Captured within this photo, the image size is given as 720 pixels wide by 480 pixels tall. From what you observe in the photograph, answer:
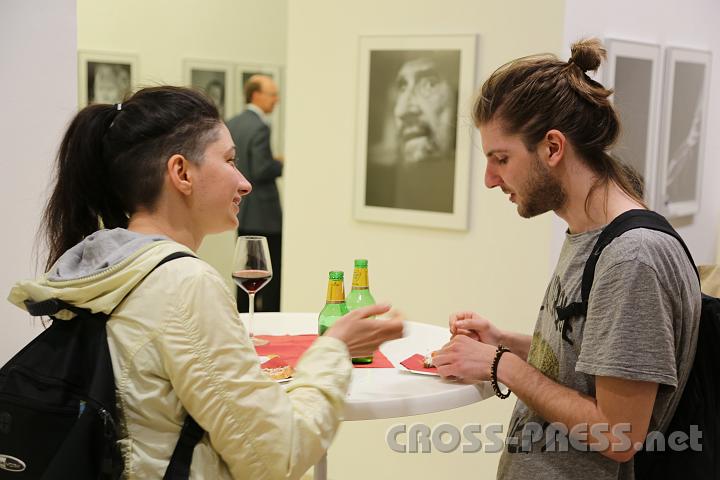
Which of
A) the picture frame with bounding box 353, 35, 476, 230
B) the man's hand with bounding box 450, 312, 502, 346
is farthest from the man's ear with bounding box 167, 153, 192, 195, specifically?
the picture frame with bounding box 353, 35, 476, 230

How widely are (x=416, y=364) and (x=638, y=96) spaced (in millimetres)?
2866

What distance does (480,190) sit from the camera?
4.33 meters

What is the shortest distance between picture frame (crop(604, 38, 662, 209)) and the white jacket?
10.5ft

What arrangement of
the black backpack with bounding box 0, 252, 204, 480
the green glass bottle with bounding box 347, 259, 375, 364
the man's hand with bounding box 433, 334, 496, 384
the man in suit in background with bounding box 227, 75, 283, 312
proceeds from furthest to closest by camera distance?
the man in suit in background with bounding box 227, 75, 283, 312 < the green glass bottle with bounding box 347, 259, 375, 364 < the man's hand with bounding box 433, 334, 496, 384 < the black backpack with bounding box 0, 252, 204, 480

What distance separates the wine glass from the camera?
106 inches

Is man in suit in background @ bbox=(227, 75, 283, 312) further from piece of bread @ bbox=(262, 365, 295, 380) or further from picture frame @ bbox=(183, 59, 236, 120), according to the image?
piece of bread @ bbox=(262, 365, 295, 380)

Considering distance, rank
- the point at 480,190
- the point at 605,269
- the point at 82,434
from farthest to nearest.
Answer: the point at 480,190 < the point at 605,269 < the point at 82,434

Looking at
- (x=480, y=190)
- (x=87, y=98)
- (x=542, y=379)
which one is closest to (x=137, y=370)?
(x=542, y=379)

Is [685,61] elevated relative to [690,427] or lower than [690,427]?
elevated

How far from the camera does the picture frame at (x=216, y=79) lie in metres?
7.83

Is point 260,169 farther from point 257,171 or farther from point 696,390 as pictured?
point 696,390

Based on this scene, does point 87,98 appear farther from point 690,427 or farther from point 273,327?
point 690,427

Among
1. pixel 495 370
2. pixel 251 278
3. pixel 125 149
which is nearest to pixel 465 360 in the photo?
pixel 495 370

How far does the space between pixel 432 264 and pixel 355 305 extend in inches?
74.2
